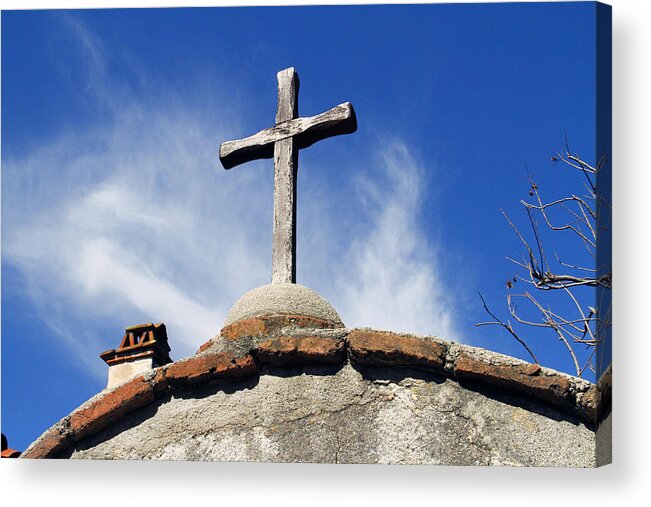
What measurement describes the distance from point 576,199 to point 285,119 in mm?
1102

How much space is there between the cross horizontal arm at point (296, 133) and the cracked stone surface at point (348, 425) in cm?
101

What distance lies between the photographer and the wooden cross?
327 cm

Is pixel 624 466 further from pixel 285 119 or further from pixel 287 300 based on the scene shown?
pixel 285 119

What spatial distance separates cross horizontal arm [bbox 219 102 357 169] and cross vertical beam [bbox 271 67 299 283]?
0.11 feet

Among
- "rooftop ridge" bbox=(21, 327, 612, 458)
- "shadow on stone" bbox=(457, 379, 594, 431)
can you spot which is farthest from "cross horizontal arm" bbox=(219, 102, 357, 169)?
"shadow on stone" bbox=(457, 379, 594, 431)

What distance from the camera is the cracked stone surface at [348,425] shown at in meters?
2.71

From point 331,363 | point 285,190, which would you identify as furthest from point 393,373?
point 285,190

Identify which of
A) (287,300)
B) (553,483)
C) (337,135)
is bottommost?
(553,483)

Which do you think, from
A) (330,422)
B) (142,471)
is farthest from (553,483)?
(142,471)

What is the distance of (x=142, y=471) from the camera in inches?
119

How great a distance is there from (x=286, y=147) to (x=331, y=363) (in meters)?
0.98

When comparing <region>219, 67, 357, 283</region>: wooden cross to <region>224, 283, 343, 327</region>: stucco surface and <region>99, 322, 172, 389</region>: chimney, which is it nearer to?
<region>224, 283, 343, 327</region>: stucco surface

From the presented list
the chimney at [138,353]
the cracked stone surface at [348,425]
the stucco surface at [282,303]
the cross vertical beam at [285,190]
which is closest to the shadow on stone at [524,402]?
the cracked stone surface at [348,425]

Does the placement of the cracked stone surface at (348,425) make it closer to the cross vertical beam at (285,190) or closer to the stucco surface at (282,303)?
the stucco surface at (282,303)
